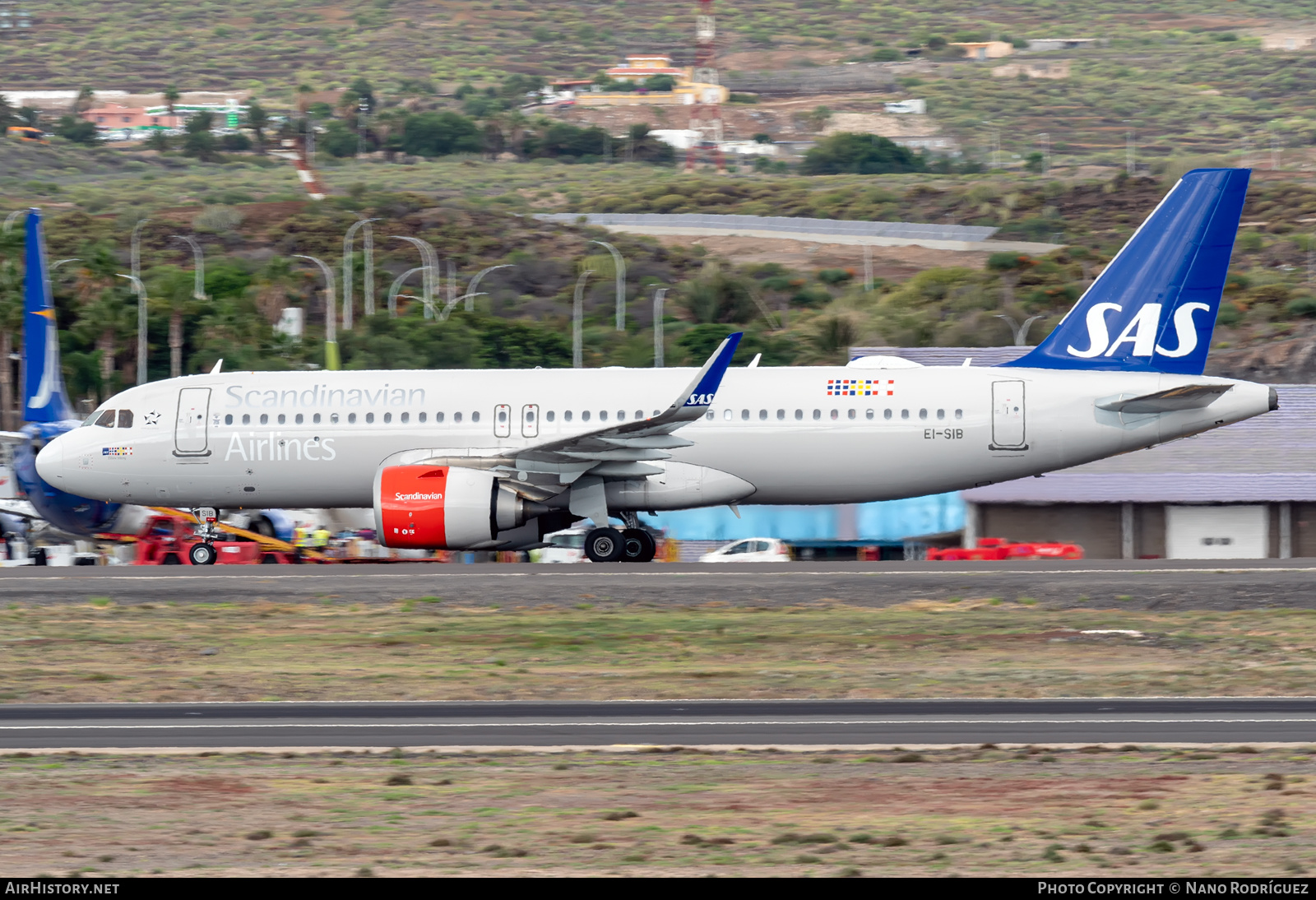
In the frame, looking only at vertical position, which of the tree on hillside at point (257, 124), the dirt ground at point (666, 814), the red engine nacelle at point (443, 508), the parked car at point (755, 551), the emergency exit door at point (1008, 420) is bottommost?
the dirt ground at point (666, 814)

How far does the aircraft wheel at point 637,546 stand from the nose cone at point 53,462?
1136cm

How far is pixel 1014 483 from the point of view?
44.7 m

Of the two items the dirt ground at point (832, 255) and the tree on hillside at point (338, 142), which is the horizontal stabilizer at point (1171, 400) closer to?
the dirt ground at point (832, 255)

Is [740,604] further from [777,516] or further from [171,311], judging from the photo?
[171,311]

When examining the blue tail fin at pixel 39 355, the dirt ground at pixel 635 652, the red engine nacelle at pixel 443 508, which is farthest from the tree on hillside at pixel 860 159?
the dirt ground at pixel 635 652

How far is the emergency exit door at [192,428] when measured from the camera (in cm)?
3297

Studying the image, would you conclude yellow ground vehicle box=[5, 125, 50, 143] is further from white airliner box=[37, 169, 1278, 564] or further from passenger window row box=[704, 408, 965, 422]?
passenger window row box=[704, 408, 965, 422]

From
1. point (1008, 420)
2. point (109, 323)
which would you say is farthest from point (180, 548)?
point (109, 323)

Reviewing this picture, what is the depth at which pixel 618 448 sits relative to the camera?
30.3 metres

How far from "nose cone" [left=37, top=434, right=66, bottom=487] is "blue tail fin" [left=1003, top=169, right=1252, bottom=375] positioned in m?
19.3

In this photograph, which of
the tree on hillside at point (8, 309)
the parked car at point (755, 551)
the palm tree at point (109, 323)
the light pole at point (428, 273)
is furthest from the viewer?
the light pole at point (428, 273)

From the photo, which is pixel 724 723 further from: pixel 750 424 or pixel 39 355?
pixel 39 355
